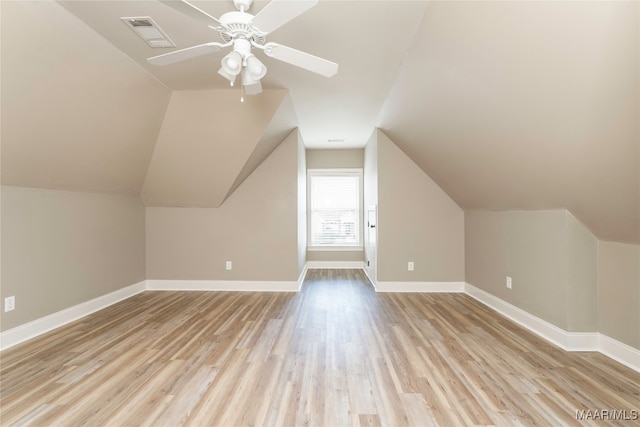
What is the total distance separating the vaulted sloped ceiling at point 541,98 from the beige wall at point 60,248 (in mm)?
3918

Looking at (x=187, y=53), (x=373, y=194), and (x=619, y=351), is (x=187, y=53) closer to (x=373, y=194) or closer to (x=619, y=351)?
(x=373, y=194)

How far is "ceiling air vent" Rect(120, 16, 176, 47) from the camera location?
2262 mm

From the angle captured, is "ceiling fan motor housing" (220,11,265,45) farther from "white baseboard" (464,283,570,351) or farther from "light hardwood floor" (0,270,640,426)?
"white baseboard" (464,283,570,351)

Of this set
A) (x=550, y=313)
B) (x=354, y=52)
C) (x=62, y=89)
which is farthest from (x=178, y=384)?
(x=550, y=313)

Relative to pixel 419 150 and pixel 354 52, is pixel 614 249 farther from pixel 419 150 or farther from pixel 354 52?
pixel 354 52

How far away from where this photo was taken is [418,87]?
9.74ft

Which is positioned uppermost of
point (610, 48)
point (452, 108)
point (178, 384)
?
point (452, 108)

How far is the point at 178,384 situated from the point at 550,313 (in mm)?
3305

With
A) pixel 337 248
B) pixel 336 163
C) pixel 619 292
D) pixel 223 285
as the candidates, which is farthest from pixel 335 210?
pixel 619 292

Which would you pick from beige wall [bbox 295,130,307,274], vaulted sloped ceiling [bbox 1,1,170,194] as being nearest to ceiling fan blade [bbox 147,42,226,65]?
vaulted sloped ceiling [bbox 1,1,170,194]

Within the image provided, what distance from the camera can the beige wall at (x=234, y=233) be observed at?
15.5 ft

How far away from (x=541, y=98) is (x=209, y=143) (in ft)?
11.5

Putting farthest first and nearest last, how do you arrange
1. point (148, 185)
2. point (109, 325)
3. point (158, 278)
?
point (158, 278) < point (148, 185) < point (109, 325)

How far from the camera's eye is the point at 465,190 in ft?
13.1
